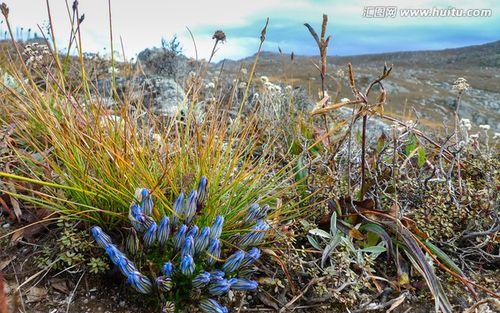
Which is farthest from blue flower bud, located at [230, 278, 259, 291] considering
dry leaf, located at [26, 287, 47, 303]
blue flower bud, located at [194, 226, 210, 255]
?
dry leaf, located at [26, 287, 47, 303]

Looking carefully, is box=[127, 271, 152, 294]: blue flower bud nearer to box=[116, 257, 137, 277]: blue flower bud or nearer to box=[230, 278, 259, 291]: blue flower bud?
box=[116, 257, 137, 277]: blue flower bud

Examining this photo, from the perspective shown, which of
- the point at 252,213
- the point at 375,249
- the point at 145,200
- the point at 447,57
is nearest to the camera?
the point at 145,200

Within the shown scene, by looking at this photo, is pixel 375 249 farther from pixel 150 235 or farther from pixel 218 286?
pixel 150 235

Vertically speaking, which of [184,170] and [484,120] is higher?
[184,170]

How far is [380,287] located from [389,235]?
0.36m

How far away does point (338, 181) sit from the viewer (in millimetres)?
3375

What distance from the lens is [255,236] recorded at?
2.48 meters

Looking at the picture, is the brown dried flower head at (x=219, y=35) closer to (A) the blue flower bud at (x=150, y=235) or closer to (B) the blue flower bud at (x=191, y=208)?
(B) the blue flower bud at (x=191, y=208)

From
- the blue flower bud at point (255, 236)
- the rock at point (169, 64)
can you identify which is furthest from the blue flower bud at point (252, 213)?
the rock at point (169, 64)

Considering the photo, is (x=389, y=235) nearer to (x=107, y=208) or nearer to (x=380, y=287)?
(x=380, y=287)

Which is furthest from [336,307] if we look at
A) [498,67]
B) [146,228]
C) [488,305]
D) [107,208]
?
[498,67]

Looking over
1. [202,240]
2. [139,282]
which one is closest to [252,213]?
[202,240]

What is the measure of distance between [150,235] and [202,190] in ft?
1.12

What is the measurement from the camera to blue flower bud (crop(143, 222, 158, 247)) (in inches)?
90.0
